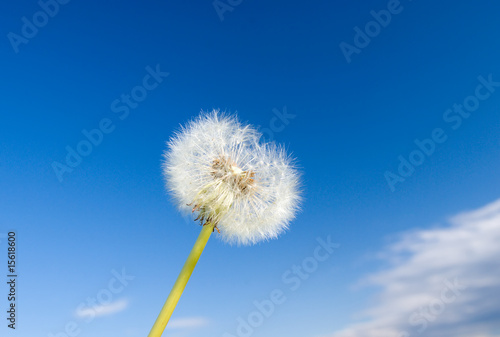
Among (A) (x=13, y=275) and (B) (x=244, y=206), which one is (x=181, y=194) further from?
(A) (x=13, y=275)

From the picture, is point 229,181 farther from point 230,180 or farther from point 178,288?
point 178,288

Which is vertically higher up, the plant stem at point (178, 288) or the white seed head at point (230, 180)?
the white seed head at point (230, 180)

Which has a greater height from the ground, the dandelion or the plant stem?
the dandelion

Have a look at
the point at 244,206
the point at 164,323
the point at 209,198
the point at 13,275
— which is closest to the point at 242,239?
the point at 244,206
